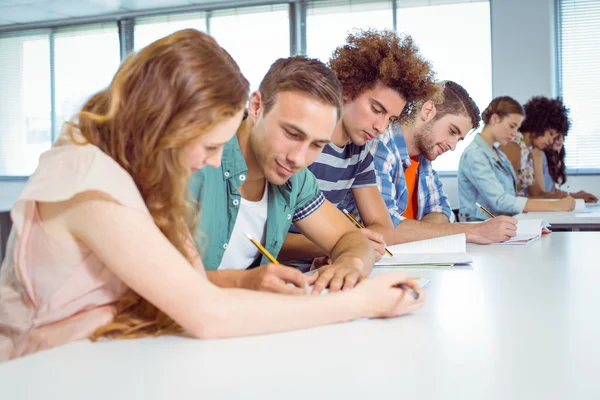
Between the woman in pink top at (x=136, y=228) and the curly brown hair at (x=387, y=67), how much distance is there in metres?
1.20

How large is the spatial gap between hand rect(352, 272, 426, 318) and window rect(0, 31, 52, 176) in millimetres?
7756

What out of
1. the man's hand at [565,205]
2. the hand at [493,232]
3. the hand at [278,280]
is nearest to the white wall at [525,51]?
the man's hand at [565,205]

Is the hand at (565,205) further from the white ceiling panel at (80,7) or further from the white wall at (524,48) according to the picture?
the white ceiling panel at (80,7)

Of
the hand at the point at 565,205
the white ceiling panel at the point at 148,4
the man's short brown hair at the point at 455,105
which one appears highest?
the white ceiling panel at the point at 148,4

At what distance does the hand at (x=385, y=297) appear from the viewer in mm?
1076


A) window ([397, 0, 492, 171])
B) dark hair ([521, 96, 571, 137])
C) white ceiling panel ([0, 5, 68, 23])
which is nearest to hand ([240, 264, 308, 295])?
dark hair ([521, 96, 571, 137])

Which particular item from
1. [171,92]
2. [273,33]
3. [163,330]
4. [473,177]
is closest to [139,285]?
[163,330]

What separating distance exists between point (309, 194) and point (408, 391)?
1.08 m

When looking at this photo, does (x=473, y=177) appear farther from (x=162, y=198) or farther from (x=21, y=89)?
(x=21, y=89)

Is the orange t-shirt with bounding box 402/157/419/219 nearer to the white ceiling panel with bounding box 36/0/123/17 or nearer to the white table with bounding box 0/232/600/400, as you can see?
the white table with bounding box 0/232/600/400

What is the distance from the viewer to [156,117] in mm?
979

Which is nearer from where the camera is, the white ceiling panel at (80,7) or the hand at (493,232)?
the hand at (493,232)

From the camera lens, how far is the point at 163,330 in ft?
3.23

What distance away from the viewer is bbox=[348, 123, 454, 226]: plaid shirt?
2.63m
